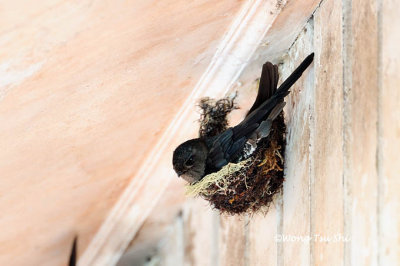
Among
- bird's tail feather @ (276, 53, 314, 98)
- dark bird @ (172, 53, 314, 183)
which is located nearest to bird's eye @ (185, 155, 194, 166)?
dark bird @ (172, 53, 314, 183)

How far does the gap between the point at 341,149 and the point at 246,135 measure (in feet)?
1.99

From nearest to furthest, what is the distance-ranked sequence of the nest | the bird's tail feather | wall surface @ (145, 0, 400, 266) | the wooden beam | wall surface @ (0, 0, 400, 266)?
wall surface @ (145, 0, 400, 266) → wall surface @ (0, 0, 400, 266) → the bird's tail feather → the nest → the wooden beam

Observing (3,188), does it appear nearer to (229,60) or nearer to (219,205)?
(219,205)

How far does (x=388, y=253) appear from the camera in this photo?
1461 millimetres

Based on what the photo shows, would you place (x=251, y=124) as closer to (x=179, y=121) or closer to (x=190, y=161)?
(x=190, y=161)

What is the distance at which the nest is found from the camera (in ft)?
7.88

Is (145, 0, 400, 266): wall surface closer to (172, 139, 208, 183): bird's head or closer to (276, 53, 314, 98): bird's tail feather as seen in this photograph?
(276, 53, 314, 98): bird's tail feather

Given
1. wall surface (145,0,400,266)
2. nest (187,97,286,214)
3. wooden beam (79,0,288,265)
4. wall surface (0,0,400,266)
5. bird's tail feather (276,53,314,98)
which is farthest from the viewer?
wooden beam (79,0,288,265)

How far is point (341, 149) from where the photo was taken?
72.4 inches

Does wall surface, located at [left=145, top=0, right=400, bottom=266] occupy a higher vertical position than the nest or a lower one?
higher

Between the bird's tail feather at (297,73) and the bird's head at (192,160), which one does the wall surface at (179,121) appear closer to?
the bird's tail feather at (297,73)

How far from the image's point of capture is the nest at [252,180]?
94.5 inches

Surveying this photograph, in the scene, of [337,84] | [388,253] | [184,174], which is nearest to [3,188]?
[184,174]

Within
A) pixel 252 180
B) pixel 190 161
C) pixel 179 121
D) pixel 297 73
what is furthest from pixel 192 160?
pixel 297 73
